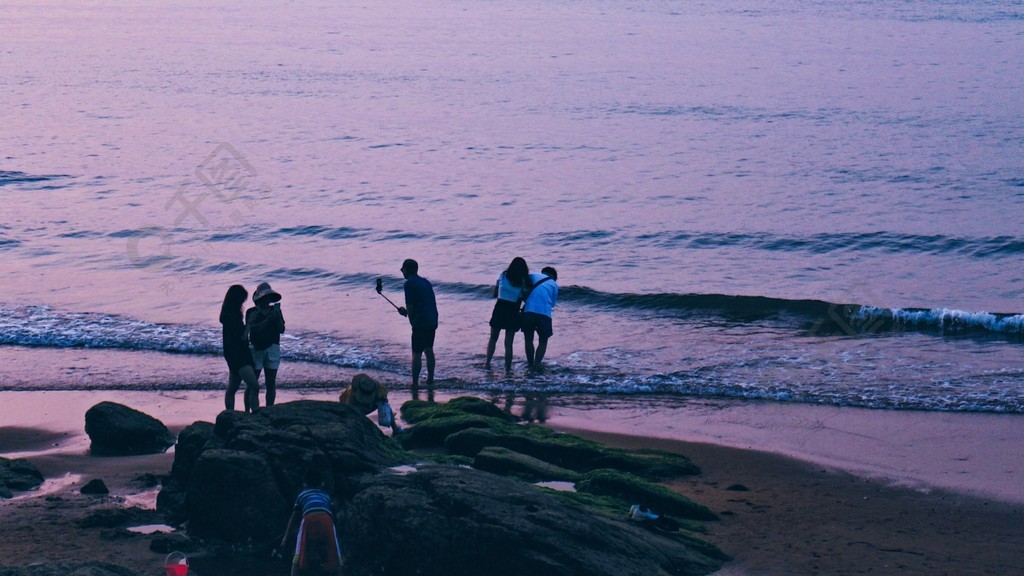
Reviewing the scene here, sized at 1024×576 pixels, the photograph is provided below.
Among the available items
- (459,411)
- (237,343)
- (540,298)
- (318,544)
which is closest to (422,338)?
(540,298)

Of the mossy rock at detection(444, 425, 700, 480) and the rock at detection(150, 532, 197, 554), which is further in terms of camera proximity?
the mossy rock at detection(444, 425, 700, 480)

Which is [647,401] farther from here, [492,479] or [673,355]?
[492,479]

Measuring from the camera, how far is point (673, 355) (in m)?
15.5

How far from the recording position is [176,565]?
272 inches

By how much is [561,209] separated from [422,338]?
13369mm

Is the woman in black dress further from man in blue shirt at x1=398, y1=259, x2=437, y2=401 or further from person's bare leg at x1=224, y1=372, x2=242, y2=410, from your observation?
man in blue shirt at x1=398, y1=259, x2=437, y2=401

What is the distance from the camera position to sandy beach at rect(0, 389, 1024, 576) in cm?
800

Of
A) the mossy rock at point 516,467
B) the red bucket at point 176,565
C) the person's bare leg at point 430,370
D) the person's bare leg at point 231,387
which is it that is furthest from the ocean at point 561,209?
the red bucket at point 176,565

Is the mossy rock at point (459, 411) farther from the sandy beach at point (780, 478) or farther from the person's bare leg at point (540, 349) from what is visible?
the person's bare leg at point (540, 349)

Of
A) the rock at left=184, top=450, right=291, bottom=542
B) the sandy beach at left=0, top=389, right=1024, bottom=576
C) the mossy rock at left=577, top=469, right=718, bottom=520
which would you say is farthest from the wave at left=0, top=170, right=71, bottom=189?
the mossy rock at left=577, top=469, right=718, bottom=520

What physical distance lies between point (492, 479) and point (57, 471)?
14.8ft

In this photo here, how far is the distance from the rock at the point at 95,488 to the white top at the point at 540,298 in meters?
6.19

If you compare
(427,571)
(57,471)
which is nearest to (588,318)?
(57,471)

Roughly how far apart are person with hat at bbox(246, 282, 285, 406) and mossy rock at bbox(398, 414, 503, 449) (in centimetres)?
159
